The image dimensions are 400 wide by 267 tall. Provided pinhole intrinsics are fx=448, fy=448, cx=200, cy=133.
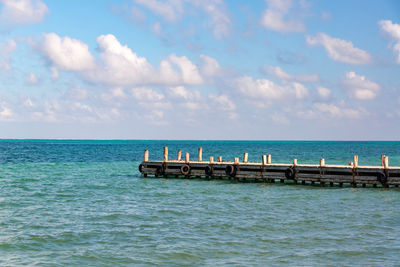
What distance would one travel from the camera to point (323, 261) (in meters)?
15.0

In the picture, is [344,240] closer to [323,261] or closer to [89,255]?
[323,261]

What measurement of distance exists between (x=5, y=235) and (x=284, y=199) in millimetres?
17183

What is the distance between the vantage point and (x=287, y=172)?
37469 mm

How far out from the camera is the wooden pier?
3431cm

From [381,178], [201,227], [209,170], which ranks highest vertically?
[209,170]

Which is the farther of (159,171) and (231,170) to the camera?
(159,171)

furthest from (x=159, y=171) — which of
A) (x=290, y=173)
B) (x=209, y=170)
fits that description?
(x=290, y=173)

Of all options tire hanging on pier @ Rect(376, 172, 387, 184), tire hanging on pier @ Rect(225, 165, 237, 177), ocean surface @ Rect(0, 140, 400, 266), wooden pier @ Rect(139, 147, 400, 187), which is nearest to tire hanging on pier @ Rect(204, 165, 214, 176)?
wooden pier @ Rect(139, 147, 400, 187)

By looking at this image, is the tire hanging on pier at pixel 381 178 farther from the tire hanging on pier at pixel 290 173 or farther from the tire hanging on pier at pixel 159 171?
the tire hanging on pier at pixel 159 171

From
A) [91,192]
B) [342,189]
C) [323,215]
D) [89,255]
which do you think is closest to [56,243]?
[89,255]

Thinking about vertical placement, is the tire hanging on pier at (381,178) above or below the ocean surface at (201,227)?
above

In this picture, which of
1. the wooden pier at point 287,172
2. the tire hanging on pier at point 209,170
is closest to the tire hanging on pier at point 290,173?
the wooden pier at point 287,172

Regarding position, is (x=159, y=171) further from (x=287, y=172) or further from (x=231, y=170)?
(x=287, y=172)

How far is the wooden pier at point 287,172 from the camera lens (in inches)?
1351
